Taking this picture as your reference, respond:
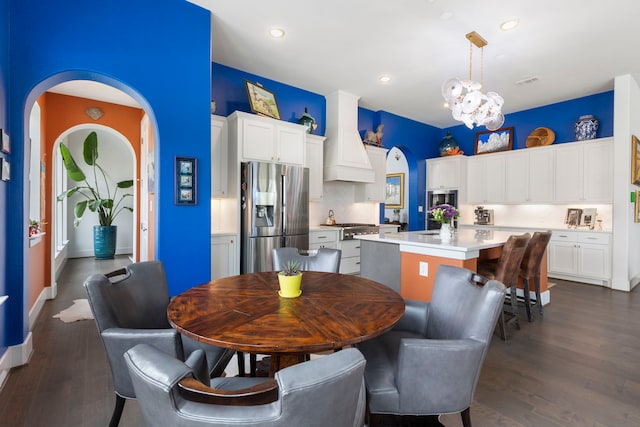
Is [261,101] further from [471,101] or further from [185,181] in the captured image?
[471,101]

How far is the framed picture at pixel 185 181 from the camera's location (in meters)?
3.01

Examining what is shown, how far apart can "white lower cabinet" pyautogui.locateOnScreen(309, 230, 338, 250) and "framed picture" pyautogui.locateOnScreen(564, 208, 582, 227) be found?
166 inches

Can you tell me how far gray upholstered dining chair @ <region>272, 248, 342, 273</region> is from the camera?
8.57ft

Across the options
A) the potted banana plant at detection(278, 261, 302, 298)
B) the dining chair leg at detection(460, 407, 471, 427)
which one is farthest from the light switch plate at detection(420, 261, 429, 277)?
the potted banana plant at detection(278, 261, 302, 298)

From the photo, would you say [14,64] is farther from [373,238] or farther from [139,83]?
[373,238]

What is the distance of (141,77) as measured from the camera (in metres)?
2.81

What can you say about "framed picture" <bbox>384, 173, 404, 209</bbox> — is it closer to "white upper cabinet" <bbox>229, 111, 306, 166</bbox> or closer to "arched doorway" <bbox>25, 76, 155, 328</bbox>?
"white upper cabinet" <bbox>229, 111, 306, 166</bbox>

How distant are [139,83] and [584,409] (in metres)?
4.11

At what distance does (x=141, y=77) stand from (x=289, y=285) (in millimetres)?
2437

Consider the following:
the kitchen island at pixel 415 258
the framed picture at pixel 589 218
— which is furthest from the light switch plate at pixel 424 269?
the framed picture at pixel 589 218

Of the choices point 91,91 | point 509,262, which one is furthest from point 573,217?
point 91,91

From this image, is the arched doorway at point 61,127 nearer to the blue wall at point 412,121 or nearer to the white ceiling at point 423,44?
the white ceiling at point 423,44

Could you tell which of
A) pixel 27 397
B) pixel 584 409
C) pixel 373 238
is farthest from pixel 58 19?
pixel 584 409

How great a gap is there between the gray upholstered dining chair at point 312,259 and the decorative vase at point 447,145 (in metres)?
5.39
